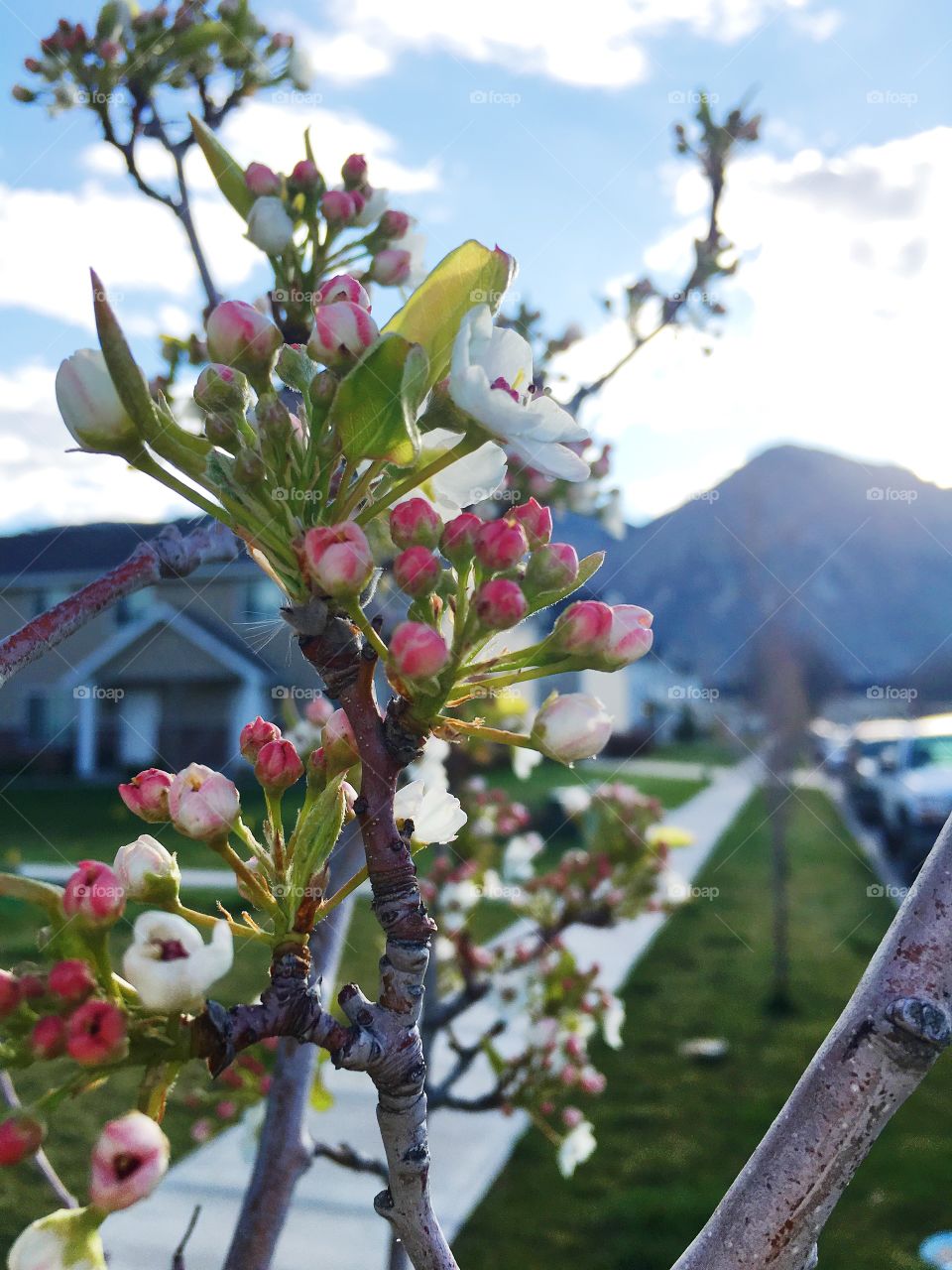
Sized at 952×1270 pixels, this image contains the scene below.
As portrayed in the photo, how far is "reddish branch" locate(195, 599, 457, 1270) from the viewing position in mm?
668

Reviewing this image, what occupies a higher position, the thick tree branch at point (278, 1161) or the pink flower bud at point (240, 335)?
the pink flower bud at point (240, 335)

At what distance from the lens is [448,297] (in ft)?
2.08

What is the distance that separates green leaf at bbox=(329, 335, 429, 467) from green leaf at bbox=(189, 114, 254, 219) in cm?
41

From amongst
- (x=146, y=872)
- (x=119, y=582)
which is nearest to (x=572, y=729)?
(x=146, y=872)

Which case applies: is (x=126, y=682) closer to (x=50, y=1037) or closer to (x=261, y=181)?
(x=261, y=181)

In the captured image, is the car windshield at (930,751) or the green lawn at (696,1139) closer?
the green lawn at (696,1139)

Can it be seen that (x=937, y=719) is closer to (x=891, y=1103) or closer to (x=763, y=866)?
(x=763, y=866)

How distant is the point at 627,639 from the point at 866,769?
1222 cm

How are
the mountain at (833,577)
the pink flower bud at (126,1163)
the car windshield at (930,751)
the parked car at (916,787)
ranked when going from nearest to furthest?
the pink flower bud at (126,1163) < the parked car at (916,787) < the car windshield at (930,751) < the mountain at (833,577)

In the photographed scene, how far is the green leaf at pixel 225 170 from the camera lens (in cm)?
96

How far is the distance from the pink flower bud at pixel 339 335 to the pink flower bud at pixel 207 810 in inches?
10.5

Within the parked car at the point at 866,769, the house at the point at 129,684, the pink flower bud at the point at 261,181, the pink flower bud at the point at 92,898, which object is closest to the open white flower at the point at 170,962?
the pink flower bud at the point at 92,898

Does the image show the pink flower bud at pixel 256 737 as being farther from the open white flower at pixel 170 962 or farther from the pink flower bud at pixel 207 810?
the open white flower at pixel 170 962

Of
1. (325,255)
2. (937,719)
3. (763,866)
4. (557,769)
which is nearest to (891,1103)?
(325,255)
